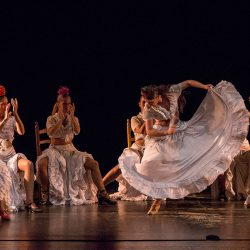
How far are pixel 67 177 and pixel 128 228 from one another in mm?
2524

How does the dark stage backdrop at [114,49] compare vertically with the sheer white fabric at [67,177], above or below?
above

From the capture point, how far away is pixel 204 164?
5.35m

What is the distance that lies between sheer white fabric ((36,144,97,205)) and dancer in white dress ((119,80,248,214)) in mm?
1324

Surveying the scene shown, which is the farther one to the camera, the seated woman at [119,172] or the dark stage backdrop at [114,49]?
the dark stage backdrop at [114,49]

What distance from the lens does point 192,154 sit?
5414mm

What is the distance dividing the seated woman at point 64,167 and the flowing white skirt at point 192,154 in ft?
4.11

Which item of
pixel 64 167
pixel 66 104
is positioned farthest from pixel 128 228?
pixel 66 104

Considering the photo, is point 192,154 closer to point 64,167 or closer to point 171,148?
point 171,148

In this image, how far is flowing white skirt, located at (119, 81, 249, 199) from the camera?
5266mm

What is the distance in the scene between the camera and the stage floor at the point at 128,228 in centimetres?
362

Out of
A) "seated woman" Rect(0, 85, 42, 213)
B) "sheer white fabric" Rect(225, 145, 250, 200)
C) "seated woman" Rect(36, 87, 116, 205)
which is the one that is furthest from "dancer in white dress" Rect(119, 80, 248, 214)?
"sheer white fabric" Rect(225, 145, 250, 200)

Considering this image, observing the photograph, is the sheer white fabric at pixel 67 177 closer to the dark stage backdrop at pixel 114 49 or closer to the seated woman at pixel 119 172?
the seated woman at pixel 119 172

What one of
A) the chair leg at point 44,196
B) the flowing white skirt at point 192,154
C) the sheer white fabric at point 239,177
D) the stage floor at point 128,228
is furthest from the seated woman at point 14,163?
the sheer white fabric at point 239,177

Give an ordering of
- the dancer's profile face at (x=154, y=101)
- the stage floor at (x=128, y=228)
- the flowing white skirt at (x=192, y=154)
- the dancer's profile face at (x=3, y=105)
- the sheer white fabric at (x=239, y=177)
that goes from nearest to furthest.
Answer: the stage floor at (x=128, y=228) → the flowing white skirt at (x=192, y=154) → the dancer's profile face at (x=154, y=101) → the dancer's profile face at (x=3, y=105) → the sheer white fabric at (x=239, y=177)
